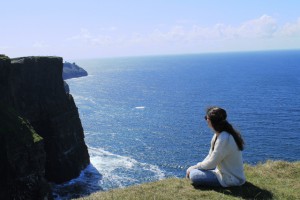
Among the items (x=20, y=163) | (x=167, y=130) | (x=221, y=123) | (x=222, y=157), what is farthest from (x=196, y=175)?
(x=167, y=130)

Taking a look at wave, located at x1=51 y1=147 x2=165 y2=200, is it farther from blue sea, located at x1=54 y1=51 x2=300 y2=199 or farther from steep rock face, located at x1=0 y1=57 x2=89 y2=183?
steep rock face, located at x1=0 y1=57 x2=89 y2=183

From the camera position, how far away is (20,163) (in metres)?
54.2

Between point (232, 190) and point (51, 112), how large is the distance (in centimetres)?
6846

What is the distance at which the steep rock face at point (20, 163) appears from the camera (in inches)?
2084

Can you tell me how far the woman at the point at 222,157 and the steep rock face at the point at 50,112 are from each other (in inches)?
2517

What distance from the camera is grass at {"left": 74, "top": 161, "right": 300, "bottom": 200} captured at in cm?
1495

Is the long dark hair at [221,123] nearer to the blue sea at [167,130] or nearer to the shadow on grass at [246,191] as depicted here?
the shadow on grass at [246,191]

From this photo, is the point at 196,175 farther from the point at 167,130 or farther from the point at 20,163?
the point at 167,130

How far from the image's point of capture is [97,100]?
165875mm

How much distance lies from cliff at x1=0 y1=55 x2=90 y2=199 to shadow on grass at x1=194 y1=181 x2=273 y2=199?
201 ft

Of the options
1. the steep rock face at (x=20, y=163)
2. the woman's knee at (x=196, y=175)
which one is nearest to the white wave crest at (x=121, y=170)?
the steep rock face at (x=20, y=163)

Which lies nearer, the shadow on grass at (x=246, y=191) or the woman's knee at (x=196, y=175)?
the shadow on grass at (x=246, y=191)

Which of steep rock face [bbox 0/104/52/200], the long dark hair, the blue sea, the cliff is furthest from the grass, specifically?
the cliff

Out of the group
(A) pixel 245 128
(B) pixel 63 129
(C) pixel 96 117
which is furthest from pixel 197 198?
(C) pixel 96 117
